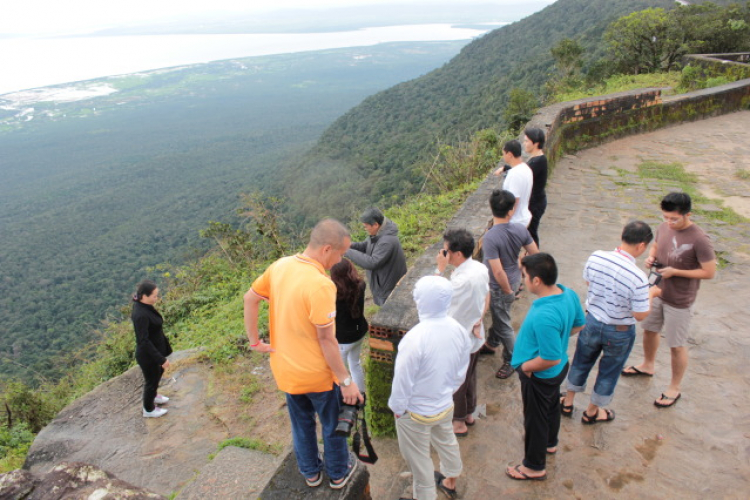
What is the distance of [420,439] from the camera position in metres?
2.41

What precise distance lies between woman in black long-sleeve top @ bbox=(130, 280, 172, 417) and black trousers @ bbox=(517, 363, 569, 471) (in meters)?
2.99

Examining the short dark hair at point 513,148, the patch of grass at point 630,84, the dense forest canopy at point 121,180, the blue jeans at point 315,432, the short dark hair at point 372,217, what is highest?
the short dark hair at point 513,148

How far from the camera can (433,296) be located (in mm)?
2168

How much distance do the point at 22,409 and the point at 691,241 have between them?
7.31 meters

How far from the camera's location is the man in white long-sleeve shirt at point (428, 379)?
2.21m

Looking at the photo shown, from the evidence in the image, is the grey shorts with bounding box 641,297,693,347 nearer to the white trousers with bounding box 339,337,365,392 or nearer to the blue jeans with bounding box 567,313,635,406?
the blue jeans with bounding box 567,313,635,406

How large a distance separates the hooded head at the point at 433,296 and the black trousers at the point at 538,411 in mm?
730

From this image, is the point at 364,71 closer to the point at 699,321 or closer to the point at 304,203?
the point at 304,203

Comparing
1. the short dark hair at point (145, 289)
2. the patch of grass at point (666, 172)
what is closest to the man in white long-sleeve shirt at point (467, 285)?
the short dark hair at point (145, 289)

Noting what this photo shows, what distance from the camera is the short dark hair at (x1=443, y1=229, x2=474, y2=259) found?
9.04 ft

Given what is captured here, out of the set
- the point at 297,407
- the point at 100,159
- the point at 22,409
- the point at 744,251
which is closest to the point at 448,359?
the point at 297,407

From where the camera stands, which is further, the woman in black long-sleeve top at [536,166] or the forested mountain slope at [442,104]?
the forested mountain slope at [442,104]

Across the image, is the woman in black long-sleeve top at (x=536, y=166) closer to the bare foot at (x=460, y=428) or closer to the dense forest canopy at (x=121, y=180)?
the bare foot at (x=460, y=428)

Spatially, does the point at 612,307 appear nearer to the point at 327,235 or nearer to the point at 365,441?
the point at 365,441
